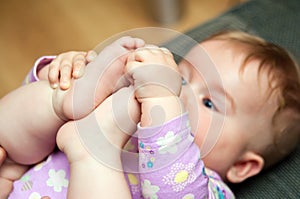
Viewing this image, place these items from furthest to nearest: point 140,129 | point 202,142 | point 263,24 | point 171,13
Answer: point 171,13
point 263,24
point 202,142
point 140,129

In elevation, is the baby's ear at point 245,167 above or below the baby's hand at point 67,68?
below

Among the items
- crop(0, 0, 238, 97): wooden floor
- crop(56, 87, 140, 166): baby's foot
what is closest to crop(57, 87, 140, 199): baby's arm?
crop(56, 87, 140, 166): baby's foot

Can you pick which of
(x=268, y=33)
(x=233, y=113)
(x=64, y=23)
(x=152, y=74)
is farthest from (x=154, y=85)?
(x=64, y=23)

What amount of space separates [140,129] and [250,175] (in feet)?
0.99

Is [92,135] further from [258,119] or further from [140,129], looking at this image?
[258,119]

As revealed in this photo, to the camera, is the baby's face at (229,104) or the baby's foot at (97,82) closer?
the baby's foot at (97,82)

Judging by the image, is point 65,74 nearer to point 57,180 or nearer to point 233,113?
point 57,180

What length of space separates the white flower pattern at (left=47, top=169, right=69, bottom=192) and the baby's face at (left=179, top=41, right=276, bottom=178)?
0.80 feet

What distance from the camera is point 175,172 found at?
2.09 feet

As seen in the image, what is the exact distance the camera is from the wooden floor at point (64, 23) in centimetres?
159

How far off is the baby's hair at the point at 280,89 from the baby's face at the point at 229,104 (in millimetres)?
13

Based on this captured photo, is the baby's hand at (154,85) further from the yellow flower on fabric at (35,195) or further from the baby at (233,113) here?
the yellow flower on fabric at (35,195)

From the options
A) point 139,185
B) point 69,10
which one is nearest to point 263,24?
point 139,185

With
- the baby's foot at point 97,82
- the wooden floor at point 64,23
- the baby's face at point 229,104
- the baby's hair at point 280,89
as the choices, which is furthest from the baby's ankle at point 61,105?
the wooden floor at point 64,23
